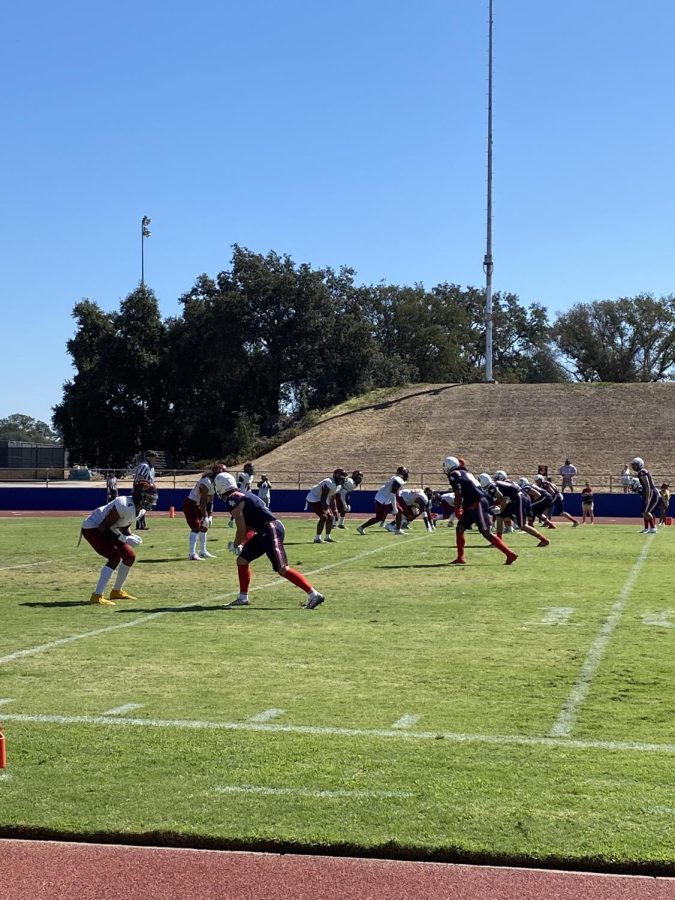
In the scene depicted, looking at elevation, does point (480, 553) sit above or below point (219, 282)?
below

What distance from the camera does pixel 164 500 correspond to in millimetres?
44500

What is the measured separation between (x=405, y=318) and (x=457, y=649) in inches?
3299

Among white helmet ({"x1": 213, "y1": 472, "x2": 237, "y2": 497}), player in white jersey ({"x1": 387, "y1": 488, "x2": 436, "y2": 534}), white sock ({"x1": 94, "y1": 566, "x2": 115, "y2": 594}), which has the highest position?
white helmet ({"x1": 213, "y1": 472, "x2": 237, "y2": 497})

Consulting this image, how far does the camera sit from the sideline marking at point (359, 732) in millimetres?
6629

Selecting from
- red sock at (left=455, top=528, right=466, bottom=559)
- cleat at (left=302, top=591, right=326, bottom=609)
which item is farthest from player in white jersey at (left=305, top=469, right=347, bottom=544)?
cleat at (left=302, top=591, right=326, bottom=609)

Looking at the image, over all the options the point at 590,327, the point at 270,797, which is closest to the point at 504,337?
the point at 590,327

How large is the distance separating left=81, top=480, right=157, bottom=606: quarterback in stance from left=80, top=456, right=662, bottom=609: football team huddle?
0.01 meters

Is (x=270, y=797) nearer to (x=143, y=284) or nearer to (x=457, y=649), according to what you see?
(x=457, y=649)

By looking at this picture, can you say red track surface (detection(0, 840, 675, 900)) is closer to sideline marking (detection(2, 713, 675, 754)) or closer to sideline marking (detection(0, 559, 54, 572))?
sideline marking (detection(2, 713, 675, 754))

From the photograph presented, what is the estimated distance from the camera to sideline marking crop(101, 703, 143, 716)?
24.6 ft

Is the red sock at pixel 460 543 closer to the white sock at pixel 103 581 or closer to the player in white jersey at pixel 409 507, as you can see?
the white sock at pixel 103 581

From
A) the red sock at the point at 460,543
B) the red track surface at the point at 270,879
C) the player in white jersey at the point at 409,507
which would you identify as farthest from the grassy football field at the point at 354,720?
the player in white jersey at the point at 409,507

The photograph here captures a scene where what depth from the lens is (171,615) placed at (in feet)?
40.7

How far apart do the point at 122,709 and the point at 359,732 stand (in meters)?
1.75
